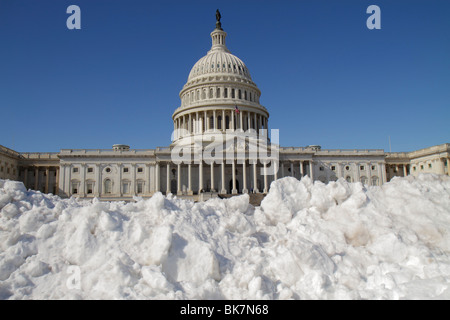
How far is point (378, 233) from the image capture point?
14180mm

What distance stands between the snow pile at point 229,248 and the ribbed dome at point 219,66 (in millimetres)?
61087

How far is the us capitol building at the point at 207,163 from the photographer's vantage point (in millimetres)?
58594

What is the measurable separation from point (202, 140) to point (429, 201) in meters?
51.5

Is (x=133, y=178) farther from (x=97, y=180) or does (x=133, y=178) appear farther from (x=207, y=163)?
(x=207, y=163)

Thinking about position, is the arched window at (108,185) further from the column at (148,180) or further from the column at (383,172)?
the column at (383,172)

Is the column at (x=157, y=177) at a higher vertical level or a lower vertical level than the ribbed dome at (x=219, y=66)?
lower

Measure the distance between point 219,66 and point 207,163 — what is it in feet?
89.4

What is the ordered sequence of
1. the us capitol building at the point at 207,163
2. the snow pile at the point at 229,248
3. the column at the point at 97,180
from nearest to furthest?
the snow pile at the point at 229,248 < the us capitol building at the point at 207,163 < the column at the point at 97,180

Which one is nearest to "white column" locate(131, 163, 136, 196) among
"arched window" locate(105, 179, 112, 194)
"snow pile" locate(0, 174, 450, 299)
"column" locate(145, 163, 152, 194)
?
"column" locate(145, 163, 152, 194)

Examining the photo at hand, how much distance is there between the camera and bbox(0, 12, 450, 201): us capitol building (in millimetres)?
58594

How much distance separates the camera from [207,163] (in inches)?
A: 2245

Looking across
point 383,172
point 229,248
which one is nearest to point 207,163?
point 383,172

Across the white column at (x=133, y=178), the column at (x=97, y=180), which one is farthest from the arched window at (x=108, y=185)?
the white column at (x=133, y=178)

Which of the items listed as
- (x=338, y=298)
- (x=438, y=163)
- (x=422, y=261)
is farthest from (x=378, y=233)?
(x=438, y=163)
